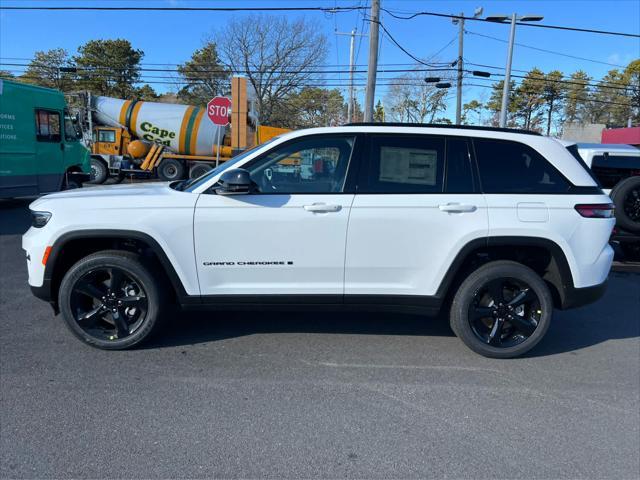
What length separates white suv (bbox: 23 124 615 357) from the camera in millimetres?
3631

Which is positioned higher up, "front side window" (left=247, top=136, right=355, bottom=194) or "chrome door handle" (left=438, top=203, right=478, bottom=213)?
"front side window" (left=247, top=136, right=355, bottom=194)

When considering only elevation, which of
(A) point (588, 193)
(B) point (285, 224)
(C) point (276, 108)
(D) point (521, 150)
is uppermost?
(C) point (276, 108)

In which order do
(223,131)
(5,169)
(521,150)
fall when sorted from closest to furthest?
1. (521,150)
2. (5,169)
3. (223,131)

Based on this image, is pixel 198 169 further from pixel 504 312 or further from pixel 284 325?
pixel 504 312

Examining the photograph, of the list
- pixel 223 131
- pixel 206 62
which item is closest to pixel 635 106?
pixel 206 62

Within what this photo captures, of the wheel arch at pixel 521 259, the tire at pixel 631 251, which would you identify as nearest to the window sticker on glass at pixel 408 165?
the wheel arch at pixel 521 259

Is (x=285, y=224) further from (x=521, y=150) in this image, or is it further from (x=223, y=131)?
(x=223, y=131)

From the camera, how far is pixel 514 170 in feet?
12.5

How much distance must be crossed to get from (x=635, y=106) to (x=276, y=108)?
40314mm

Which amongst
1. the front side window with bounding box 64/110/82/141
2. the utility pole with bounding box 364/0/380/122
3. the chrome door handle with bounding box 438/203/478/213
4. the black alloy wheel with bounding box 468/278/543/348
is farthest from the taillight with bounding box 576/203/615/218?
the front side window with bounding box 64/110/82/141

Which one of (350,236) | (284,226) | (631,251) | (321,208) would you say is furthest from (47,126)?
(631,251)

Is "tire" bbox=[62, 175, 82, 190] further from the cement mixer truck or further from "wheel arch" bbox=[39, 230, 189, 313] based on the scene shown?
"wheel arch" bbox=[39, 230, 189, 313]

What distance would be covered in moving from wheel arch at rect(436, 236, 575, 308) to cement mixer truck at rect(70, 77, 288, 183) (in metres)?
18.8

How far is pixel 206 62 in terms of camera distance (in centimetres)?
4366
